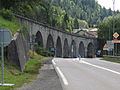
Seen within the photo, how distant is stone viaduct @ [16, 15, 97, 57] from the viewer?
6364 cm

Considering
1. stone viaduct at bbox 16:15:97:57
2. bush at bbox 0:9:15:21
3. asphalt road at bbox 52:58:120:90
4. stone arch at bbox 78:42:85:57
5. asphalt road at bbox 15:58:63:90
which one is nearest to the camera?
asphalt road at bbox 15:58:63:90

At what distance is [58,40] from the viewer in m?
90.4

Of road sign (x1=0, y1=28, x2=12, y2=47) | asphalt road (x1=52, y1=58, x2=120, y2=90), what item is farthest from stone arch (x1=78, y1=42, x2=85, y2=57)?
road sign (x1=0, y1=28, x2=12, y2=47)

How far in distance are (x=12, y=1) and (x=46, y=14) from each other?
338ft

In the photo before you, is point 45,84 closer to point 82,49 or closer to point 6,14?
point 6,14

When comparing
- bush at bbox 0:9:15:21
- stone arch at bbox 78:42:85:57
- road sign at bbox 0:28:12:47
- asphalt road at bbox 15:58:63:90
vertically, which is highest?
bush at bbox 0:9:15:21

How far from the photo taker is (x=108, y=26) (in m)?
131

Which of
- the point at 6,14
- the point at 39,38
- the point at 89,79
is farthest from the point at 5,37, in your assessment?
the point at 39,38

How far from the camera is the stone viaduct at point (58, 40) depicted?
63.6 m

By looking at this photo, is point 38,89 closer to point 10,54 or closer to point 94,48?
point 10,54

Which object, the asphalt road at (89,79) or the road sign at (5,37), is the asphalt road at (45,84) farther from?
the road sign at (5,37)

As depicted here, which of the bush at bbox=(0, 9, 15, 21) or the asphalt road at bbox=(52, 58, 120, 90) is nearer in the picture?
the asphalt road at bbox=(52, 58, 120, 90)

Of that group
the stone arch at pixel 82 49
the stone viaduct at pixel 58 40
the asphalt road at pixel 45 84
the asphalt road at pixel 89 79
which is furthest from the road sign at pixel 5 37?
the stone arch at pixel 82 49

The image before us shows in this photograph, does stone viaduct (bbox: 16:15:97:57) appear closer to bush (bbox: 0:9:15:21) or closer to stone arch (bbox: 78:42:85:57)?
stone arch (bbox: 78:42:85:57)
